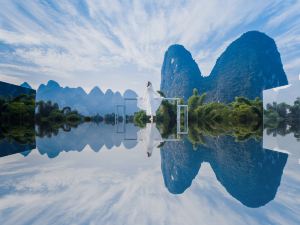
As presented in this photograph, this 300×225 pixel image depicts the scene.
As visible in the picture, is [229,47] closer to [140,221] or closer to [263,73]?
[263,73]

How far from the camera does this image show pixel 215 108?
50.3 feet

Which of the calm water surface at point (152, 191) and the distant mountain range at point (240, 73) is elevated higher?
the distant mountain range at point (240, 73)

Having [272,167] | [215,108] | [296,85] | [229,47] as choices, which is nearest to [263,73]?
[229,47]

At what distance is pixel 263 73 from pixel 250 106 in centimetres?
1784

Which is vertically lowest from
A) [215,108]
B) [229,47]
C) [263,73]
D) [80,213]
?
[80,213]

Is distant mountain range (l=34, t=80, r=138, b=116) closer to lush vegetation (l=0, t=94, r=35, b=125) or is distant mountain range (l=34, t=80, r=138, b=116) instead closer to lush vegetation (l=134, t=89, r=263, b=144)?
lush vegetation (l=0, t=94, r=35, b=125)

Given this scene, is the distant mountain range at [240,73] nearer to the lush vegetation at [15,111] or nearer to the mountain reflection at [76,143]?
the lush vegetation at [15,111]

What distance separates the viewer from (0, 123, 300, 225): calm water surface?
4.49 feet

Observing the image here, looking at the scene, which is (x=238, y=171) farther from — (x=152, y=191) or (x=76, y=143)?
(x=76, y=143)

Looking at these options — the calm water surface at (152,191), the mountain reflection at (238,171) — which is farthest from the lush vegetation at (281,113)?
the calm water surface at (152,191)

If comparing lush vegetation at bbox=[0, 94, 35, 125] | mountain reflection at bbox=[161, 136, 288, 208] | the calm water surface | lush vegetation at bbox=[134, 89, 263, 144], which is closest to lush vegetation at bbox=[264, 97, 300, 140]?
lush vegetation at bbox=[134, 89, 263, 144]

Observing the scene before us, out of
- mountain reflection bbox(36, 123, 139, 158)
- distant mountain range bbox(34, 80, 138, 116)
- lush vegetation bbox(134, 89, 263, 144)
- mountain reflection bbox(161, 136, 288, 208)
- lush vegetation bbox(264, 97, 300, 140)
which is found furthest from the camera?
distant mountain range bbox(34, 80, 138, 116)

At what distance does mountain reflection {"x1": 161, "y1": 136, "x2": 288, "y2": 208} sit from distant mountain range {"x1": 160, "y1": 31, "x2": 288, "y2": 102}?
26218 mm

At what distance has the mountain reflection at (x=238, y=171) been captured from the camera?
71.4 inches
